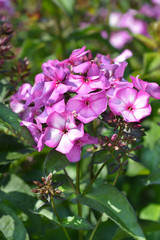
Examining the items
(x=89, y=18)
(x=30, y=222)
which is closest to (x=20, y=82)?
(x=30, y=222)

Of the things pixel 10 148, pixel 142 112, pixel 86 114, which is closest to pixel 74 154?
pixel 86 114

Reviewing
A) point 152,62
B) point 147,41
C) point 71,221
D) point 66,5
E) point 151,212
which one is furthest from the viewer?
point 147,41

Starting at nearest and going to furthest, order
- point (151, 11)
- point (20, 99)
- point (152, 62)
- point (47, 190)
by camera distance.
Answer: point (47, 190), point (20, 99), point (152, 62), point (151, 11)

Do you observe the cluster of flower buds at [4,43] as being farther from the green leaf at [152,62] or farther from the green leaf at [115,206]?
the green leaf at [152,62]

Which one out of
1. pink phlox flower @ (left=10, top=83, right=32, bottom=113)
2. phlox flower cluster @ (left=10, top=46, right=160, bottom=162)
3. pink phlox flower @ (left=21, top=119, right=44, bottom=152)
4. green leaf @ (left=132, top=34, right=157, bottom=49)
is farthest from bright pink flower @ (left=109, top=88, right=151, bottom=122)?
green leaf @ (left=132, top=34, right=157, bottom=49)

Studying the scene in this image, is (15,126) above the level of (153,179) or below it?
above

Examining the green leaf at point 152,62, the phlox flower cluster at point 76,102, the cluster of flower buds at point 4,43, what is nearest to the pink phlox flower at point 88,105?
the phlox flower cluster at point 76,102

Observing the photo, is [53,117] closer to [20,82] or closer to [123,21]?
[20,82]

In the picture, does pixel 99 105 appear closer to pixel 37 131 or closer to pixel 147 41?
pixel 37 131
